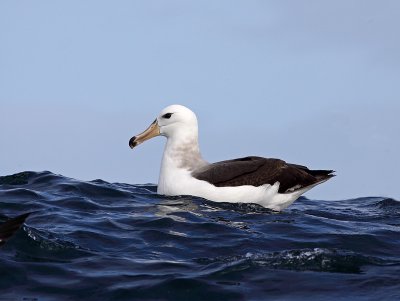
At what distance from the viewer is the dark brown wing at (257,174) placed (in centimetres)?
1558

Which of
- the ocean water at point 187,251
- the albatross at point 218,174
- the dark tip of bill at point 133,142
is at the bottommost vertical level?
the ocean water at point 187,251

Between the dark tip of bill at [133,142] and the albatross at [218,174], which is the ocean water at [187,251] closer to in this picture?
the albatross at [218,174]

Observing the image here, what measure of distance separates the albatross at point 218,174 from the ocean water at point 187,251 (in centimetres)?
22

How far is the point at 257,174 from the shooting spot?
1580cm

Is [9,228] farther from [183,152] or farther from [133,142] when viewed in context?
[133,142]

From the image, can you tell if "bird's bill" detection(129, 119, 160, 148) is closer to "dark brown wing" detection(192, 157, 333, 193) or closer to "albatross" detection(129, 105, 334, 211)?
"albatross" detection(129, 105, 334, 211)

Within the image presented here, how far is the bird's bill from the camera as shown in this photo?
17.3m

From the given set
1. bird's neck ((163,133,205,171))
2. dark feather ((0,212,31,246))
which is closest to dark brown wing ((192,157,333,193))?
bird's neck ((163,133,205,171))

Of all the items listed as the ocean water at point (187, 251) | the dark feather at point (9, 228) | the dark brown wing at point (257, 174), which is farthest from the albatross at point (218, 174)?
the dark feather at point (9, 228)

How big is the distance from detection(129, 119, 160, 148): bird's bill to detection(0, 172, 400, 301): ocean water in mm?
1128

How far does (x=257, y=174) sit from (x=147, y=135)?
261 cm

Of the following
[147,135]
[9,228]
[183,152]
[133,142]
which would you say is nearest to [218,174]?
[183,152]

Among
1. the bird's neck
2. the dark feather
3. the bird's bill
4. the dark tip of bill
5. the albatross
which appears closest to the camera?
the dark feather

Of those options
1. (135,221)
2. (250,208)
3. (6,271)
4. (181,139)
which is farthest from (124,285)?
(181,139)
